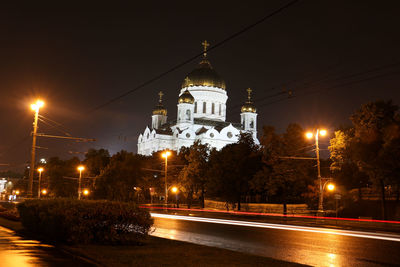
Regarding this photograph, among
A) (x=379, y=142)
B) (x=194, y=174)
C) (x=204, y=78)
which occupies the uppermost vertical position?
(x=204, y=78)

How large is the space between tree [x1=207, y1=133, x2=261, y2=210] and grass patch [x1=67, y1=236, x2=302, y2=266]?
33001 mm

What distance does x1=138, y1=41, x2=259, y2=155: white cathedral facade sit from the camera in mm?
101812

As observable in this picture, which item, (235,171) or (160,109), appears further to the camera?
(160,109)

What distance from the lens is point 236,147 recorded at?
152ft

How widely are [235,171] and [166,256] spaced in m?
35.3

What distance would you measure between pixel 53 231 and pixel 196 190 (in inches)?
1617

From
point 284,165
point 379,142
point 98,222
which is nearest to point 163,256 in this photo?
point 98,222

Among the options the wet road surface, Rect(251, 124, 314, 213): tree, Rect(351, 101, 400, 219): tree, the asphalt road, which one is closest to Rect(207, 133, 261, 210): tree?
Rect(251, 124, 314, 213): tree

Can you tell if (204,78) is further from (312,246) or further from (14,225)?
(312,246)

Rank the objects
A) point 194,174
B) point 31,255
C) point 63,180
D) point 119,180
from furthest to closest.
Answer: point 63,180, point 119,180, point 194,174, point 31,255

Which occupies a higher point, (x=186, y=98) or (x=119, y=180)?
(x=186, y=98)

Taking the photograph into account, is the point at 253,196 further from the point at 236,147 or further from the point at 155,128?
the point at 155,128

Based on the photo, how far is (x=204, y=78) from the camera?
107188mm

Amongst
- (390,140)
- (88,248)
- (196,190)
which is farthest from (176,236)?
(196,190)
